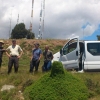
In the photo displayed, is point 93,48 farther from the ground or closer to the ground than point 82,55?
farther from the ground

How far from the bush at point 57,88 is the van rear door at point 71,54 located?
2.93 metres

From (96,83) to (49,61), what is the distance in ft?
10.7

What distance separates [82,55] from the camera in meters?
10.7

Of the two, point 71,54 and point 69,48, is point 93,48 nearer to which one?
point 71,54

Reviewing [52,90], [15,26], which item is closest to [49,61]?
[52,90]

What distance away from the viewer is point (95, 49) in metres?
10.7

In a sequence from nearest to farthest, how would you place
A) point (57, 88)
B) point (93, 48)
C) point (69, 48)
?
1. point (57, 88)
2. point (93, 48)
3. point (69, 48)

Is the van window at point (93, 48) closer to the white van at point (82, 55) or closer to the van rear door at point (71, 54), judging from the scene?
the white van at point (82, 55)

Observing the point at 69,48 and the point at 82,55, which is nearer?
the point at 82,55

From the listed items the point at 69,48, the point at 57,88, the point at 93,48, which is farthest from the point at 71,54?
the point at 57,88

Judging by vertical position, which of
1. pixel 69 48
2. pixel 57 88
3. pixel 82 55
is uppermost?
pixel 69 48

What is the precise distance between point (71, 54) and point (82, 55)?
1.62ft

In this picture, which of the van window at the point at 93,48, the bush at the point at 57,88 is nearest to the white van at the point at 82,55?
the van window at the point at 93,48

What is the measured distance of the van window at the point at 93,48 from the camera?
417 inches
